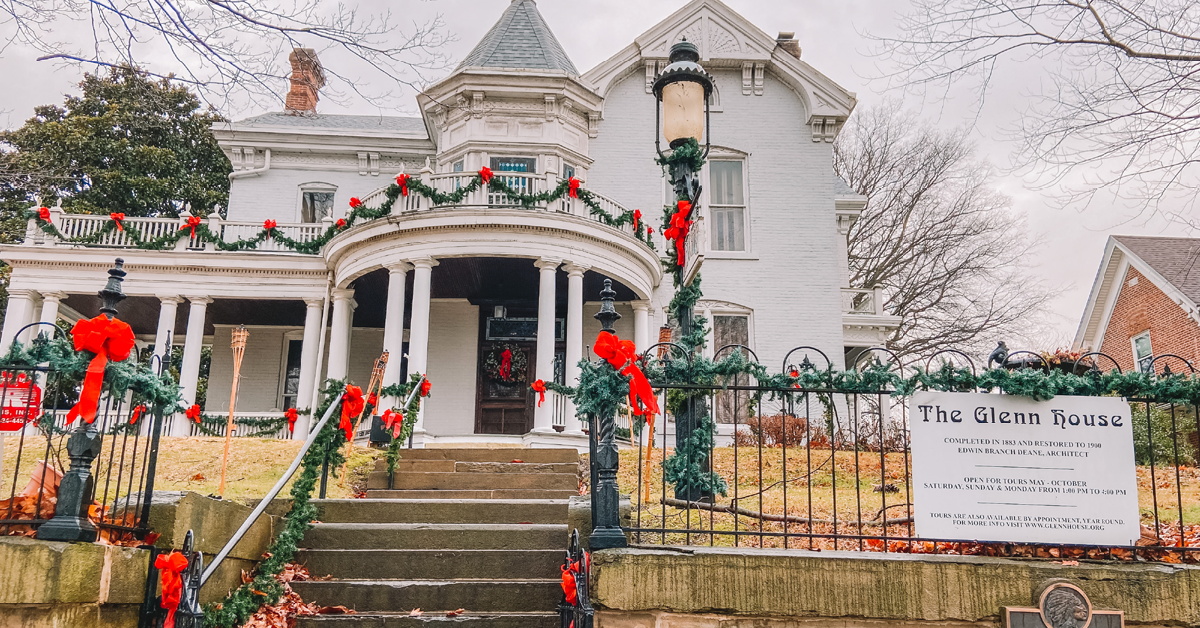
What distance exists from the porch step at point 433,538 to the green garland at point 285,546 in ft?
0.76

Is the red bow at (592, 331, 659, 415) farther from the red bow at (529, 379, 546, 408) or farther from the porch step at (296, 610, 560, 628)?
the red bow at (529, 379, 546, 408)

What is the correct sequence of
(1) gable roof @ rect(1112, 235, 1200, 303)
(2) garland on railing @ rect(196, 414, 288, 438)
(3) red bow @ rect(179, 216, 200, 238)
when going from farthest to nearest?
(1) gable roof @ rect(1112, 235, 1200, 303), (3) red bow @ rect(179, 216, 200, 238), (2) garland on railing @ rect(196, 414, 288, 438)

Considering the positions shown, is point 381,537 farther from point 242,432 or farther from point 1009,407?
point 242,432

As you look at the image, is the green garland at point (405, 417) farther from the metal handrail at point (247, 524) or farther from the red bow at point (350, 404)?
the metal handrail at point (247, 524)

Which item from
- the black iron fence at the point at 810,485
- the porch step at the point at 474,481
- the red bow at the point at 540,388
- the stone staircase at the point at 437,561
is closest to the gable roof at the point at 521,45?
the red bow at the point at 540,388

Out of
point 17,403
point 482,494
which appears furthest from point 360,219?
point 17,403

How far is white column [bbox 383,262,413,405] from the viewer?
1368 cm

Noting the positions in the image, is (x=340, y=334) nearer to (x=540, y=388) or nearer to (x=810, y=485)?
(x=540, y=388)

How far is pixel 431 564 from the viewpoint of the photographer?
614 cm

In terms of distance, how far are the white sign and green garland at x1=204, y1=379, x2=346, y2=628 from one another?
421 cm

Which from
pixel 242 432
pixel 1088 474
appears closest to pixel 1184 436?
pixel 1088 474

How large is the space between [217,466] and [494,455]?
12.4ft

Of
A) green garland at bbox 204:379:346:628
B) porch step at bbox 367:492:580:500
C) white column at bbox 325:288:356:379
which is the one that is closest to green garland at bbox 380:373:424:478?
porch step at bbox 367:492:580:500

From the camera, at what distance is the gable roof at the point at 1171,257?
19781 mm
